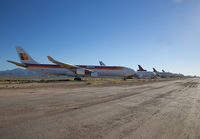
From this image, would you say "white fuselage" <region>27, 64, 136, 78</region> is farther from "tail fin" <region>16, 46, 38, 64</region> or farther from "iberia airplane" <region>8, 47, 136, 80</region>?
"tail fin" <region>16, 46, 38, 64</region>

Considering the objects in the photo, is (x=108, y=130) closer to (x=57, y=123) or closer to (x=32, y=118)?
(x=57, y=123)

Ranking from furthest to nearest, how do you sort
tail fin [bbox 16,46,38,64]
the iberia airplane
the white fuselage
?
the white fuselage
tail fin [bbox 16,46,38,64]
the iberia airplane

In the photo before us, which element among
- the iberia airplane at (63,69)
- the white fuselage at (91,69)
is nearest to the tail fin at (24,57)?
the iberia airplane at (63,69)

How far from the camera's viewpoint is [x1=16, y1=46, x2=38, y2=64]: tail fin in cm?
3181

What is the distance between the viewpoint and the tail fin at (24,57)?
31.8 metres

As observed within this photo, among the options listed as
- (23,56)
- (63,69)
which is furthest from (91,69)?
(23,56)

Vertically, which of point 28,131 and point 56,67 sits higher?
point 56,67

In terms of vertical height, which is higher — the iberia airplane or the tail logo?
the tail logo

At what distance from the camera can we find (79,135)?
9.62 feet

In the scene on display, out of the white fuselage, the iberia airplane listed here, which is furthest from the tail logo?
the white fuselage

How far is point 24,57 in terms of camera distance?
107 feet

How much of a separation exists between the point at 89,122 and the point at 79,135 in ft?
3.17

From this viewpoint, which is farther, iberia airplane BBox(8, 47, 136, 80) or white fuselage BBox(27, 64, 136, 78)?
white fuselage BBox(27, 64, 136, 78)

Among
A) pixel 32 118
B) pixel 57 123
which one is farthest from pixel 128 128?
pixel 32 118
